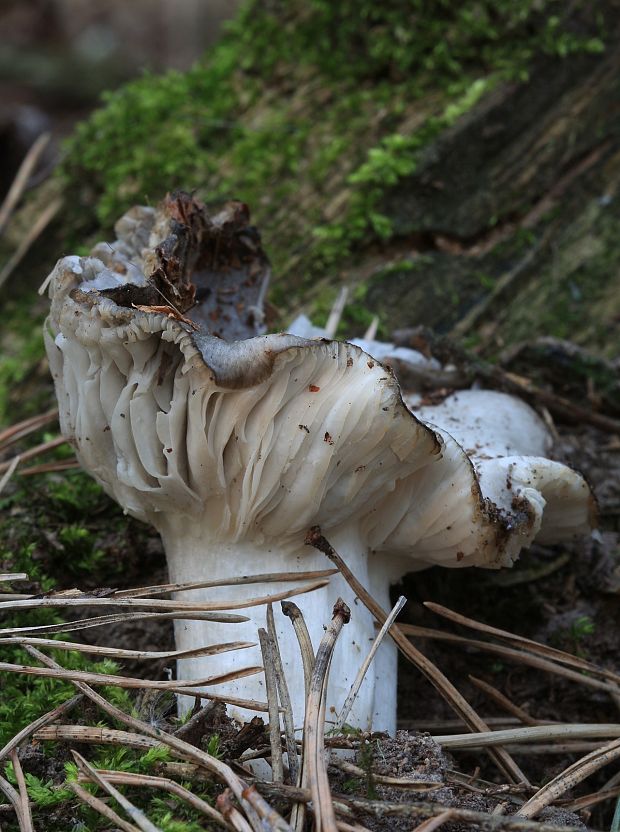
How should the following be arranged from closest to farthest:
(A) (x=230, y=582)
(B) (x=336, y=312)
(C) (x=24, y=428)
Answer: (A) (x=230, y=582)
(C) (x=24, y=428)
(B) (x=336, y=312)

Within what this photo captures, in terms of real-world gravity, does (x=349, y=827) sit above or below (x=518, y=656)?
below

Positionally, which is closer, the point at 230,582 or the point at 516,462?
the point at 230,582

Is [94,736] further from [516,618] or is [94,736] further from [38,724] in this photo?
[516,618]

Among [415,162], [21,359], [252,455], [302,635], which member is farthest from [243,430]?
[415,162]

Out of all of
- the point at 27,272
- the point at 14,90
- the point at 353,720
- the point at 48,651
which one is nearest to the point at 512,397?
the point at 353,720

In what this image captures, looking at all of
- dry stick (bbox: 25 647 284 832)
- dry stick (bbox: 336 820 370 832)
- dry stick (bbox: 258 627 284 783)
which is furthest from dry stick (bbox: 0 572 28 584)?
dry stick (bbox: 336 820 370 832)

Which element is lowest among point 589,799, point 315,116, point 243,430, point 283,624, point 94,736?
point 589,799

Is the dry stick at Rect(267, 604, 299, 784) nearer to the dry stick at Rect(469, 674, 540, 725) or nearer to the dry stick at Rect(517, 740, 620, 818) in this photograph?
the dry stick at Rect(517, 740, 620, 818)
